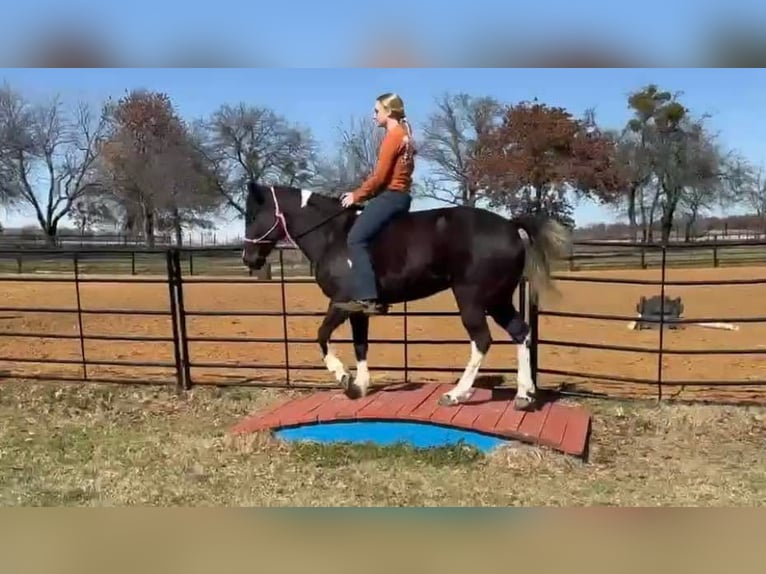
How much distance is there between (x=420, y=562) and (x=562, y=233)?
258 centimetres

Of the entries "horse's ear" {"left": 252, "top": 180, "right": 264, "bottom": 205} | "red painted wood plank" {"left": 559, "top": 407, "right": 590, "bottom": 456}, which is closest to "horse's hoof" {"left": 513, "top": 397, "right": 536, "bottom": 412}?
"red painted wood plank" {"left": 559, "top": 407, "right": 590, "bottom": 456}

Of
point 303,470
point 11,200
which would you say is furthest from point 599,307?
point 11,200

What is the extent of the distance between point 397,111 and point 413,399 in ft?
6.35

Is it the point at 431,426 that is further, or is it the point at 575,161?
the point at 575,161

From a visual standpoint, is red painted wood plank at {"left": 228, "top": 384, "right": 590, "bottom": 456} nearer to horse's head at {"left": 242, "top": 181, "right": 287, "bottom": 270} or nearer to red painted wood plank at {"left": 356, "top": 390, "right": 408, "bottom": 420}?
red painted wood plank at {"left": 356, "top": 390, "right": 408, "bottom": 420}

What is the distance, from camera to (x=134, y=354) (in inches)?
323

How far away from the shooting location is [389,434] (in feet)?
15.0

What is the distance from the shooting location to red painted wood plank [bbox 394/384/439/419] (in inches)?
182

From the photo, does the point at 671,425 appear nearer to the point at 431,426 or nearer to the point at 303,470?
the point at 431,426

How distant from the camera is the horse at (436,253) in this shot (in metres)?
4.67

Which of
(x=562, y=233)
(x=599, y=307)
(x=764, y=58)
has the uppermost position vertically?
(x=764, y=58)

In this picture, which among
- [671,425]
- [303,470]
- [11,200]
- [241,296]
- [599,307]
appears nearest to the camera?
[303,470]

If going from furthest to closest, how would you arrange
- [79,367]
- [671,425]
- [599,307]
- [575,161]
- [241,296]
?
[575,161] < [241,296] < [599,307] < [79,367] < [671,425]

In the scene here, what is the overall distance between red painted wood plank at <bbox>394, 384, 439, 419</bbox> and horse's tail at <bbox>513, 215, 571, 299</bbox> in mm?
1111
